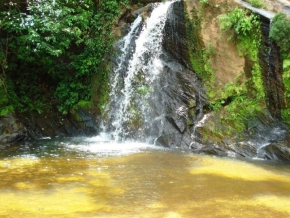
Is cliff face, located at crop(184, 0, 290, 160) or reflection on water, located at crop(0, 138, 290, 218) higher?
cliff face, located at crop(184, 0, 290, 160)

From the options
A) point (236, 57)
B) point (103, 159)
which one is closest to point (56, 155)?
point (103, 159)

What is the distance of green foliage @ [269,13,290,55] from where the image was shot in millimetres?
8719

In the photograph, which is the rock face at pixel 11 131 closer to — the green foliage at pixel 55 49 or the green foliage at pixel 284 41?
the green foliage at pixel 55 49

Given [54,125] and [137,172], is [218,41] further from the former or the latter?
[54,125]

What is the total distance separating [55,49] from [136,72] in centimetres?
270

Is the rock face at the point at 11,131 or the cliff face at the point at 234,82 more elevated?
the cliff face at the point at 234,82

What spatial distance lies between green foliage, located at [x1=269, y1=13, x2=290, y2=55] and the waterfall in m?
3.50

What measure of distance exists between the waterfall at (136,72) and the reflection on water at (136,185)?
2.01 metres

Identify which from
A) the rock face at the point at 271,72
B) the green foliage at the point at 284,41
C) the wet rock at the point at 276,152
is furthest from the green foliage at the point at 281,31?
the wet rock at the point at 276,152

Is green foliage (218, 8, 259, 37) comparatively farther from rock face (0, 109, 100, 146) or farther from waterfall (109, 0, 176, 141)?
rock face (0, 109, 100, 146)

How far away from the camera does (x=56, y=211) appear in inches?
181

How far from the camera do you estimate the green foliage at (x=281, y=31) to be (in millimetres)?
8719

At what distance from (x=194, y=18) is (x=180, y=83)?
2.17 metres

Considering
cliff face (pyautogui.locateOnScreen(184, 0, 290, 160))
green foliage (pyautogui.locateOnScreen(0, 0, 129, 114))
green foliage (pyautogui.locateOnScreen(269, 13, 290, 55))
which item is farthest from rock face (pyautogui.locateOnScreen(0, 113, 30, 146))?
green foliage (pyautogui.locateOnScreen(269, 13, 290, 55))
